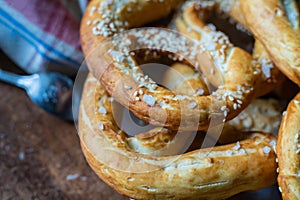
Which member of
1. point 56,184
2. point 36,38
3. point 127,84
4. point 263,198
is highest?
point 127,84

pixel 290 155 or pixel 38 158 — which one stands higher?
pixel 290 155

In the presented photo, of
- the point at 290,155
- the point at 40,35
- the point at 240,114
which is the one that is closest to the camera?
the point at 290,155

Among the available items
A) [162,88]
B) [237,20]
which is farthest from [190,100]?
[237,20]

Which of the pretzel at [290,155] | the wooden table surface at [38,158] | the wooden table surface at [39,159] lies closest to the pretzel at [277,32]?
the pretzel at [290,155]

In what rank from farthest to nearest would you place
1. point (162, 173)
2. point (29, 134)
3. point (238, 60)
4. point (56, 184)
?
point (29, 134)
point (56, 184)
point (238, 60)
point (162, 173)

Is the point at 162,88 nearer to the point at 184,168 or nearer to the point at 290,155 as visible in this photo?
the point at 184,168

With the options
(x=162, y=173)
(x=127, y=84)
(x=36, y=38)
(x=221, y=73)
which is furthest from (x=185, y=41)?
(x=36, y=38)

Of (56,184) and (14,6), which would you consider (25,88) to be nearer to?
(14,6)
